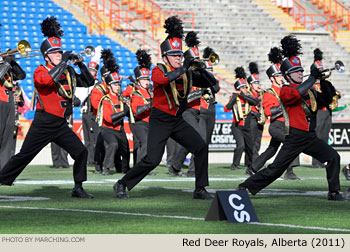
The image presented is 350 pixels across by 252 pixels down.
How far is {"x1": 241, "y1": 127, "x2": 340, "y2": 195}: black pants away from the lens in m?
10.6

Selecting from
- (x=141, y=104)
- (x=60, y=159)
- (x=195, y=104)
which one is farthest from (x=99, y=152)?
(x=195, y=104)

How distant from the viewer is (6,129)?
46.8ft

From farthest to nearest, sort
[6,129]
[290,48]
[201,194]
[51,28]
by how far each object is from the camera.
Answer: [6,129] → [51,28] → [290,48] → [201,194]

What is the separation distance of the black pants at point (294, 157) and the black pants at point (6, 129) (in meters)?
5.02

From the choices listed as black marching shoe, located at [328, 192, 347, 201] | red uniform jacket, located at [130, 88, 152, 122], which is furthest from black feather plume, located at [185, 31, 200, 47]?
black marching shoe, located at [328, 192, 347, 201]

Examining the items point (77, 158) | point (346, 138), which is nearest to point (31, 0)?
point (346, 138)

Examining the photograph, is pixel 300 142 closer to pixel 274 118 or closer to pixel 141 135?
pixel 274 118

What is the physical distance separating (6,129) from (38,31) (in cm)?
1659

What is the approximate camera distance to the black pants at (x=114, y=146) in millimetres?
16828

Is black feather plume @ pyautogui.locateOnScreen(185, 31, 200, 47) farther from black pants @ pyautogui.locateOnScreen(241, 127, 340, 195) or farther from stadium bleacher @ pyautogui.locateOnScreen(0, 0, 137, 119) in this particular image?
stadium bleacher @ pyautogui.locateOnScreen(0, 0, 137, 119)

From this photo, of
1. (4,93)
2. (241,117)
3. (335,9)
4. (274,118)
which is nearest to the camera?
(4,93)

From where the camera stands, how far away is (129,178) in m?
10.8

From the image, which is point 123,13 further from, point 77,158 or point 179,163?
point 77,158

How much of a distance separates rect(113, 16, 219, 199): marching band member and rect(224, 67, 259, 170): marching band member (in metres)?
8.24
